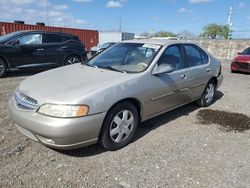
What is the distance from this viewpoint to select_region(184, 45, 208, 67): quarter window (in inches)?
190

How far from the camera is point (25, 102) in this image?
3.16 metres

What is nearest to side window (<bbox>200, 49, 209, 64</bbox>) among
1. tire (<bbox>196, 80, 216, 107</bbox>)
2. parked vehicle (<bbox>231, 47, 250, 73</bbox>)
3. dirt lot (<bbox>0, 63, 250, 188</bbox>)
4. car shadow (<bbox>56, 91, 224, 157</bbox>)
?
tire (<bbox>196, 80, 216, 107</bbox>)

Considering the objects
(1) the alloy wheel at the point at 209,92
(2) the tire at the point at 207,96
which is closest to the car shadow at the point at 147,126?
(2) the tire at the point at 207,96

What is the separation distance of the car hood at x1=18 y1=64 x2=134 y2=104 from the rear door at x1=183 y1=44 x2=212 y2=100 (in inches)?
68.0

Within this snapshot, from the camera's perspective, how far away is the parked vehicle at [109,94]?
293 centimetres

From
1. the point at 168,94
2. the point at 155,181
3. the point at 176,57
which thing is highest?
the point at 176,57

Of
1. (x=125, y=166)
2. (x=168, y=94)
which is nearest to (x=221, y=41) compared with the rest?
(x=168, y=94)

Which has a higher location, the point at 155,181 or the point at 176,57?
the point at 176,57

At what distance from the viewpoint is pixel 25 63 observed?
856 centimetres

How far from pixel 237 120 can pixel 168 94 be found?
1797mm

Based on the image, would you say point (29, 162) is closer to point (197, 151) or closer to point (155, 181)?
point (155, 181)

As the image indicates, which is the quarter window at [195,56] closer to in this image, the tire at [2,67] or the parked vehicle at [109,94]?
the parked vehicle at [109,94]

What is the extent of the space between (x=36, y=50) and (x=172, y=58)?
19.9 feet

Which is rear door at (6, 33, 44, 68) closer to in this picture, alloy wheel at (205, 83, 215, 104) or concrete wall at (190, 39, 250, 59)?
alloy wheel at (205, 83, 215, 104)
